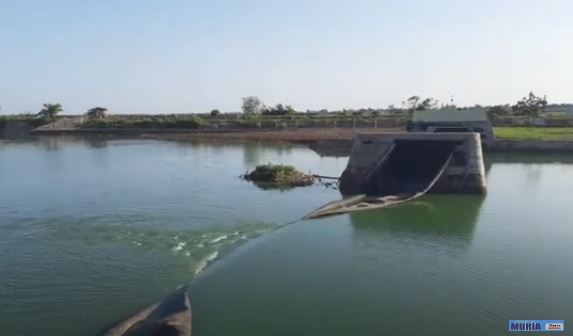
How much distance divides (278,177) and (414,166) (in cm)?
588

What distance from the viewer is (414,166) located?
903 inches

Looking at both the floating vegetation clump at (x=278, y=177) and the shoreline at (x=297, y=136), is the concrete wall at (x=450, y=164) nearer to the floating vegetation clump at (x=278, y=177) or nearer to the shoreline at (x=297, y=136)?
the floating vegetation clump at (x=278, y=177)

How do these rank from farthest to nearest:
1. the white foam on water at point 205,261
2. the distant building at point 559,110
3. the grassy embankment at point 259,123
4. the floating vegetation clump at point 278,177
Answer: the distant building at point 559,110
the grassy embankment at point 259,123
the floating vegetation clump at point 278,177
the white foam on water at point 205,261

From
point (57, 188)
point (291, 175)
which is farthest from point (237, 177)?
point (57, 188)

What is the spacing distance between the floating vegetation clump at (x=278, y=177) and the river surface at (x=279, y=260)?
1040 millimetres

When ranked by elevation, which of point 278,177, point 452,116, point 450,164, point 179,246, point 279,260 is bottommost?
point 279,260

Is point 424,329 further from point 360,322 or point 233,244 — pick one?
point 233,244

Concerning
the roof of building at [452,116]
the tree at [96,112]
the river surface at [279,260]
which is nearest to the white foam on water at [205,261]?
the river surface at [279,260]

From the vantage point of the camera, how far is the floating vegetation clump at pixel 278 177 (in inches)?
908

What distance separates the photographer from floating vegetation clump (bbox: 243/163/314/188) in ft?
75.7

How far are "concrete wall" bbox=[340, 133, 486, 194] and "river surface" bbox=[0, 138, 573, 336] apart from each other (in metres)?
0.70

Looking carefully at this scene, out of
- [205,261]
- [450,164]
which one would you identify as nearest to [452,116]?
[450,164]

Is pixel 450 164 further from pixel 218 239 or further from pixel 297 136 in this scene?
pixel 297 136

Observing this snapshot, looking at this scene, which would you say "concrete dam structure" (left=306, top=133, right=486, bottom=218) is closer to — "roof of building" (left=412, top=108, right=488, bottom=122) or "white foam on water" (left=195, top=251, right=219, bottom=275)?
"white foam on water" (left=195, top=251, right=219, bottom=275)
